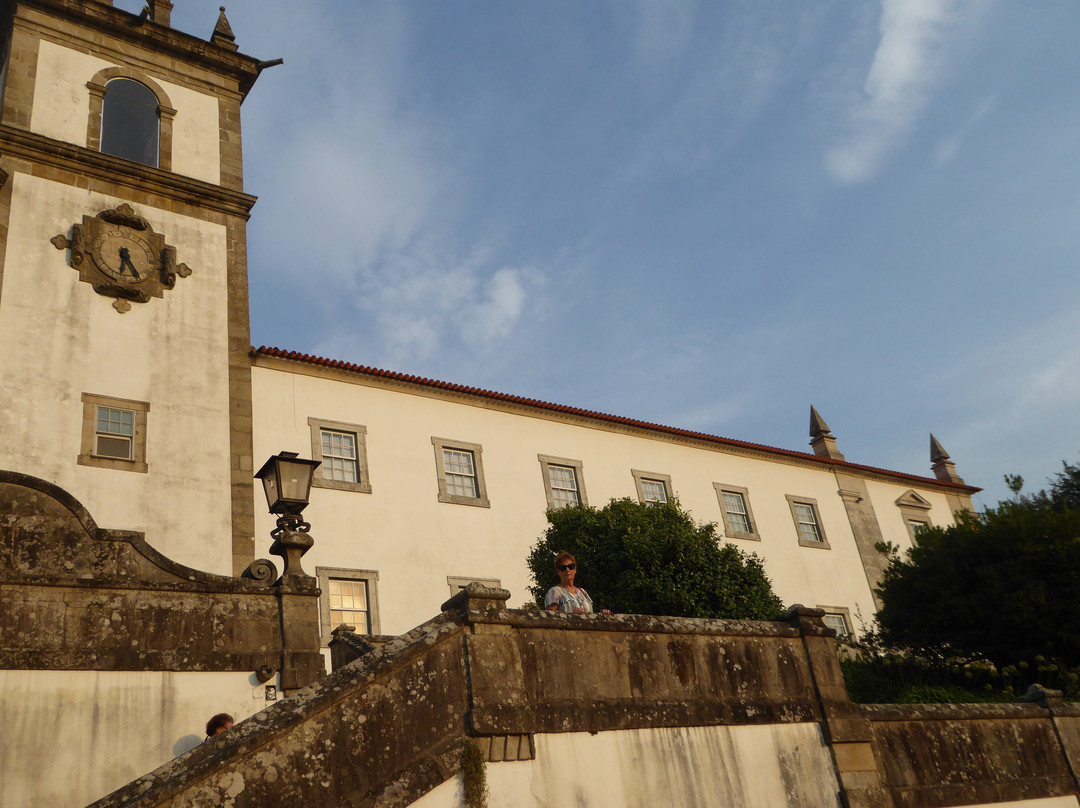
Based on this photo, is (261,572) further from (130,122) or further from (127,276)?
(130,122)

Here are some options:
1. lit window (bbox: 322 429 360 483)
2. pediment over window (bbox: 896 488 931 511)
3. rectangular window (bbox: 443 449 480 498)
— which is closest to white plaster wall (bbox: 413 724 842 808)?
lit window (bbox: 322 429 360 483)

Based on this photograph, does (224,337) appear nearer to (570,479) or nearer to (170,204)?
(170,204)

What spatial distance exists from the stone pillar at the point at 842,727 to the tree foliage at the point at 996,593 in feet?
23.3

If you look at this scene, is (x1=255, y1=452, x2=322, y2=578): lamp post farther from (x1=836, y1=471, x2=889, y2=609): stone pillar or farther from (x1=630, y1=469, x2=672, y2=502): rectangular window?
(x1=836, y1=471, x2=889, y2=609): stone pillar

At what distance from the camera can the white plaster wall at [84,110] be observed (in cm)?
1641

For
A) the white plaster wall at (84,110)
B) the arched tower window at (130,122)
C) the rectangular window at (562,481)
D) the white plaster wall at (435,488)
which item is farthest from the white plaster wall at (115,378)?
the rectangular window at (562,481)

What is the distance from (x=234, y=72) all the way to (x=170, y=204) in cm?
425

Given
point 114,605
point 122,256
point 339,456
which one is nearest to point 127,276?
point 122,256

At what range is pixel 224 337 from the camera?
634 inches

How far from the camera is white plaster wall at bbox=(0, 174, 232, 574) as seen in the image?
1354 centimetres

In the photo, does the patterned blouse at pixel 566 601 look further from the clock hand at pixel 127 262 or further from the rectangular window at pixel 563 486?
the rectangular window at pixel 563 486

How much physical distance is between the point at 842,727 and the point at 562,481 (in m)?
13.7

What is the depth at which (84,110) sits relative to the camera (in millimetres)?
16828

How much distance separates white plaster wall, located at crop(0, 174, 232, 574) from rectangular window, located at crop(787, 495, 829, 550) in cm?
1716
